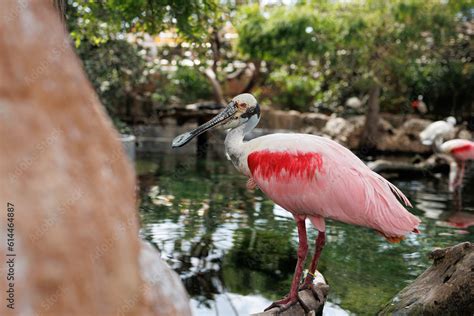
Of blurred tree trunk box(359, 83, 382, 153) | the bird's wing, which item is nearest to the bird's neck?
the bird's wing

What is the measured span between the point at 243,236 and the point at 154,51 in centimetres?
1207

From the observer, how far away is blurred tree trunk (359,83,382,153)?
1522 centimetres

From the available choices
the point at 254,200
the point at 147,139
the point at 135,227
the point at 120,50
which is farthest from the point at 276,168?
the point at 147,139

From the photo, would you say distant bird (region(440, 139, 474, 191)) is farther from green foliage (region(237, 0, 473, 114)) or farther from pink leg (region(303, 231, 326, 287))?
pink leg (region(303, 231, 326, 287))

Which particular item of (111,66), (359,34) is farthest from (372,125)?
(111,66)

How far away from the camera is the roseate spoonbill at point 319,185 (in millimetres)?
3623

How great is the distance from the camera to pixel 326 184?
3646mm

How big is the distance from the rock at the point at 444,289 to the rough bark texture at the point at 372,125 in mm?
11340

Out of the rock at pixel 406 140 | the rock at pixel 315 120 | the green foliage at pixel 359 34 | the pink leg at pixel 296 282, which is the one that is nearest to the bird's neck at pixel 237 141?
the pink leg at pixel 296 282

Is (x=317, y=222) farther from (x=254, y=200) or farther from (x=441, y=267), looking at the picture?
(x=254, y=200)

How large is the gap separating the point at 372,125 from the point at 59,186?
Result: 14.7 m

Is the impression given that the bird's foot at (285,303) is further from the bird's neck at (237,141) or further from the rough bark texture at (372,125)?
the rough bark texture at (372,125)

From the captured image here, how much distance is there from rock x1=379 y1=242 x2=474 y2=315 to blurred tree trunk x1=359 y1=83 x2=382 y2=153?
37.2 ft

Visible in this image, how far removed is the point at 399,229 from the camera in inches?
143
